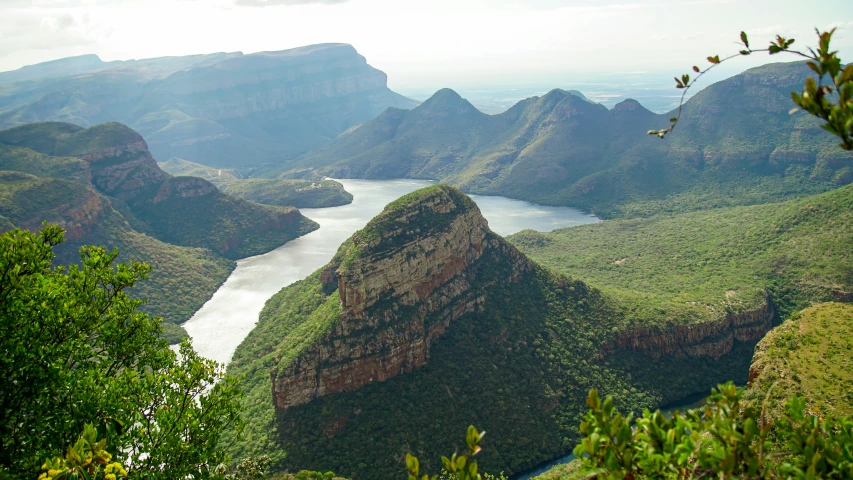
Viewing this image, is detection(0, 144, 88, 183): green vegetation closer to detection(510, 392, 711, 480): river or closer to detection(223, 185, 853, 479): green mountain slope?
detection(223, 185, 853, 479): green mountain slope

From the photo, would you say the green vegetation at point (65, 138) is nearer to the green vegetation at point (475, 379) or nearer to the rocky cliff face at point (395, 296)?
the green vegetation at point (475, 379)

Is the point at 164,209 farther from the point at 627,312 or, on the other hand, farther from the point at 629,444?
the point at 629,444

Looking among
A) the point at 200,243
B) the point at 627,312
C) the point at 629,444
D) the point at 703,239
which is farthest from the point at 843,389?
the point at 200,243

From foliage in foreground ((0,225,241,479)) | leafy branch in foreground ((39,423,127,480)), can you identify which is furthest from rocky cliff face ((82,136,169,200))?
leafy branch in foreground ((39,423,127,480))

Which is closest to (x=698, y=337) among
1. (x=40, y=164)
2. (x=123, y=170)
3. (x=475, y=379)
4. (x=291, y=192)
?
(x=475, y=379)

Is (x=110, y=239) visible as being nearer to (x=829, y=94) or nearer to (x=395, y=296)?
(x=395, y=296)

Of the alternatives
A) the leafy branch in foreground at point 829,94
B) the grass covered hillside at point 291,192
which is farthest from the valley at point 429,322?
the grass covered hillside at point 291,192
